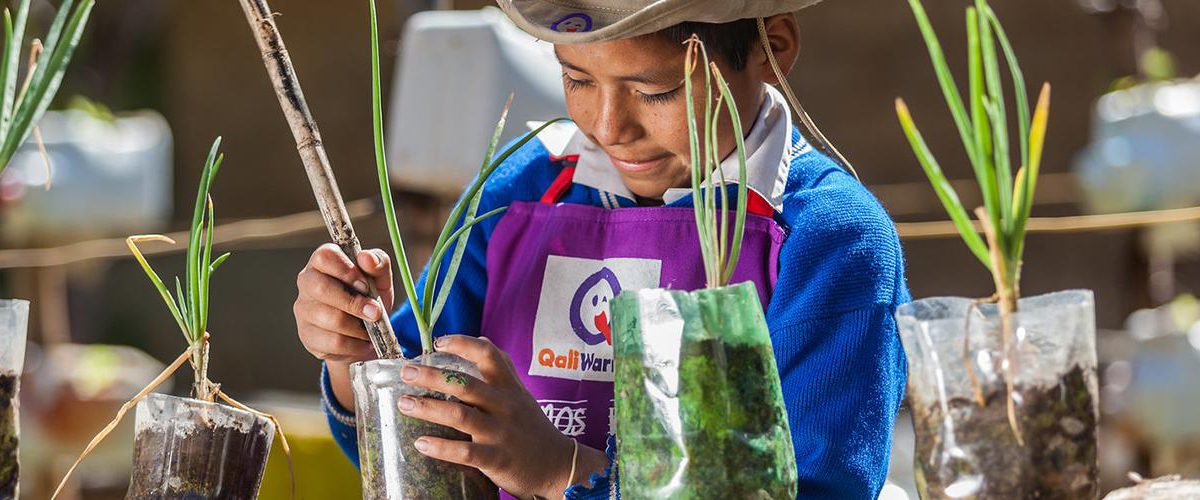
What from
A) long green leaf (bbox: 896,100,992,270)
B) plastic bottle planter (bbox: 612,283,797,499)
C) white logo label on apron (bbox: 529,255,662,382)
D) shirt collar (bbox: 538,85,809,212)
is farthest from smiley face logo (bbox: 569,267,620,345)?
long green leaf (bbox: 896,100,992,270)

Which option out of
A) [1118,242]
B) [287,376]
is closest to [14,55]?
[1118,242]

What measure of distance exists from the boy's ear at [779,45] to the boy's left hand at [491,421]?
0.57 metres

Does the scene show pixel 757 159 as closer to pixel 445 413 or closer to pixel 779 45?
pixel 779 45

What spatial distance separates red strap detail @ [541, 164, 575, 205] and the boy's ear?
32 cm

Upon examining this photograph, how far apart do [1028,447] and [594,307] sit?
83 centimetres

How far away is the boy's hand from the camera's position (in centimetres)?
146

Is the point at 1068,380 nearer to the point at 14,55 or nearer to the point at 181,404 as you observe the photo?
the point at 181,404

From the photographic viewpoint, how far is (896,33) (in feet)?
19.7

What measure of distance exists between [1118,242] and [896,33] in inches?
54.9

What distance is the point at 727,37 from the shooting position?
5.29ft

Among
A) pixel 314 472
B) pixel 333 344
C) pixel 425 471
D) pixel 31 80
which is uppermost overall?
pixel 31 80

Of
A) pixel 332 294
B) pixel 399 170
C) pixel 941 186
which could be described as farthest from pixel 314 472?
pixel 941 186

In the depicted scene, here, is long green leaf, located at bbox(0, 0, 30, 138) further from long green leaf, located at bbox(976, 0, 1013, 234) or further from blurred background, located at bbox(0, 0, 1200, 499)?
blurred background, located at bbox(0, 0, 1200, 499)

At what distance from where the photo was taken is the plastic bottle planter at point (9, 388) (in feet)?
4.17
